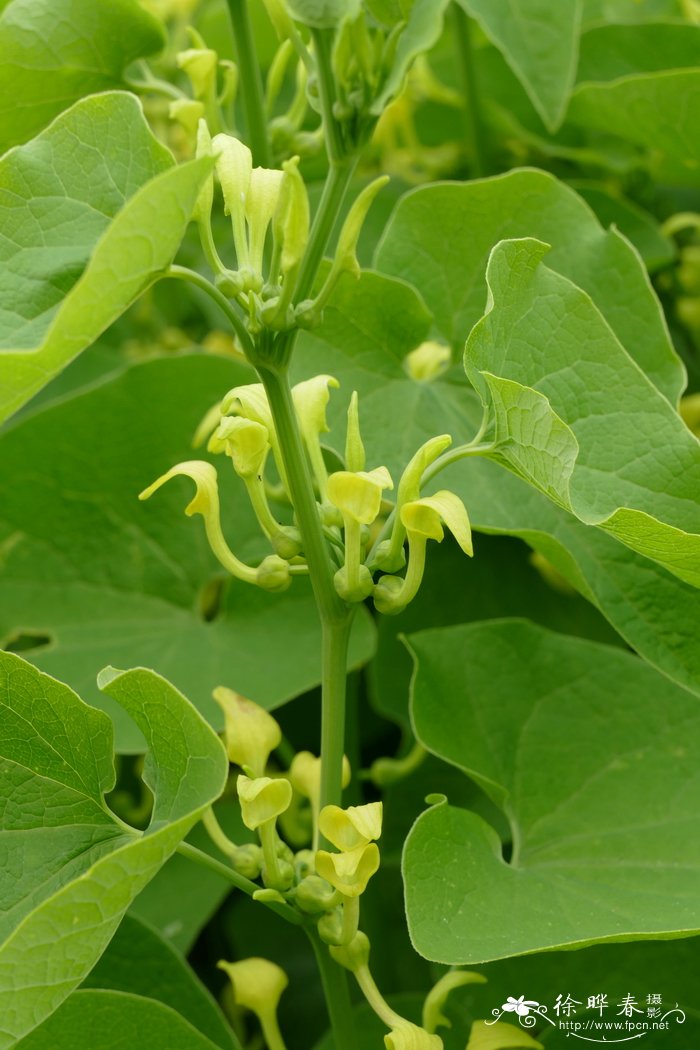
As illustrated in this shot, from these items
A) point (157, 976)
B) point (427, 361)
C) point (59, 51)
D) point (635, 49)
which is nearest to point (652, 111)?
point (635, 49)

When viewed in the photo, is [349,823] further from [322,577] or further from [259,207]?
[259,207]

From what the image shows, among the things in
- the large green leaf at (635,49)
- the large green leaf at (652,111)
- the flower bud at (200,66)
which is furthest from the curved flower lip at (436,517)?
the large green leaf at (635,49)

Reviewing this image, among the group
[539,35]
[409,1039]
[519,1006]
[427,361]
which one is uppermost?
[539,35]

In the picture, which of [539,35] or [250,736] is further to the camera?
[539,35]

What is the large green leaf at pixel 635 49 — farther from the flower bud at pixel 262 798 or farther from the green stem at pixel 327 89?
the flower bud at pixel 262 798

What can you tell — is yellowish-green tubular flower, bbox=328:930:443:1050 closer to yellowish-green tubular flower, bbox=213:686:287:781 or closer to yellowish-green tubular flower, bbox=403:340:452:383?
yellowish-green tubular flower, bbox=213:686:287:781

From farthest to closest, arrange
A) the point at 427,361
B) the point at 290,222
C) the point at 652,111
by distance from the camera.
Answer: the point at 652,111
the point at 427,361
the point at 290,222
